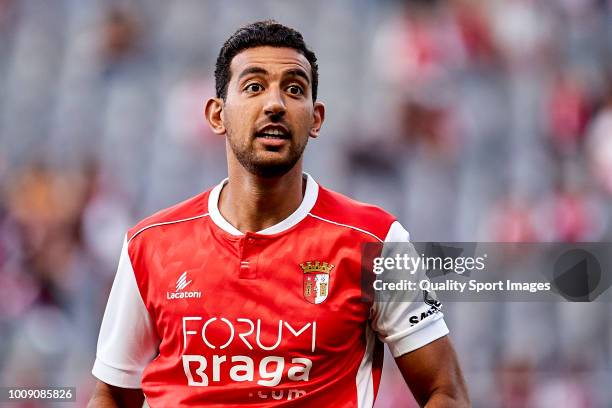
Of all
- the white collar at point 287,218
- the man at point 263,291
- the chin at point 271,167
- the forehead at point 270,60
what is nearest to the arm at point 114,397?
the man at point 263,291

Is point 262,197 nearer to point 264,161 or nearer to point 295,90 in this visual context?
point 264,161

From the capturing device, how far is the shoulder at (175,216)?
3230mm

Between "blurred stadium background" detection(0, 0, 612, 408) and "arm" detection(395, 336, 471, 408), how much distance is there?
11.9 ft

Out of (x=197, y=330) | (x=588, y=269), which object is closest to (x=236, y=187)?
(x=197, y=330)

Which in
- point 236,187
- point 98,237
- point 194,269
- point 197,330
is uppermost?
point 98,237

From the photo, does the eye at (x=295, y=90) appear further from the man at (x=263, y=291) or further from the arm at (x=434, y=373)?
the arm at (x=434, y=373)

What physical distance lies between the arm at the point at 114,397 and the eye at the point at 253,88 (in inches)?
39.2

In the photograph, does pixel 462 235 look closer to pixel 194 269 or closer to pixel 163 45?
pixel 163 45

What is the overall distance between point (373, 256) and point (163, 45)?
248 inches

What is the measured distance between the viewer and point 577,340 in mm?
6973

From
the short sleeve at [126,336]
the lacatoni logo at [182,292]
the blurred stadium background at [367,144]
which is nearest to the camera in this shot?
the lacatoni logo at [182,292]

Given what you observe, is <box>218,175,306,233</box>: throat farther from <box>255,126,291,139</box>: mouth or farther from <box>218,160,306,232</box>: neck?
<box>255,126,291,139</box>: mouth

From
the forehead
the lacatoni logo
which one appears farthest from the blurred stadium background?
the forehead

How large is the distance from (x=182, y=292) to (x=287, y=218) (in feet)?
1.26
